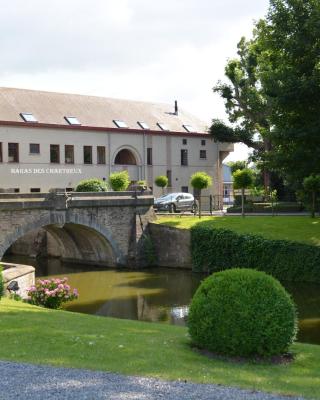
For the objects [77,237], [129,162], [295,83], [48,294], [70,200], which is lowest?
[48,294]

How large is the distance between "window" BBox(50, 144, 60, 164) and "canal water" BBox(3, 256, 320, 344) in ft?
39.4

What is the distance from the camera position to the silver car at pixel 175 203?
42.0 metres

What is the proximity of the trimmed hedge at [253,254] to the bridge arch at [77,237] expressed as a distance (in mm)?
4934

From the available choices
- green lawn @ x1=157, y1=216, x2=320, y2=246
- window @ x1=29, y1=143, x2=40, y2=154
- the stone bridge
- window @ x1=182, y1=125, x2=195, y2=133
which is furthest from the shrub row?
window @ x1=29, y1=143, x2=40, y2=154

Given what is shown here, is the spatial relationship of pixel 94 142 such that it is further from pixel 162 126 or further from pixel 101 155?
pixel 162 126

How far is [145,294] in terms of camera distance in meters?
25.3

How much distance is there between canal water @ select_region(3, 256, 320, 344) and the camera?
20.6m

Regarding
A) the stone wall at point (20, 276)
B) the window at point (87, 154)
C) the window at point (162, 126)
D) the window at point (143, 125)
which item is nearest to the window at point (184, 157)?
the window at point (162, 126)

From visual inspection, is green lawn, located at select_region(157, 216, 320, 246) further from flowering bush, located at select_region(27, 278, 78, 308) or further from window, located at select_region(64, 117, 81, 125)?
window, located at select_region(64, 117, 81, 125)

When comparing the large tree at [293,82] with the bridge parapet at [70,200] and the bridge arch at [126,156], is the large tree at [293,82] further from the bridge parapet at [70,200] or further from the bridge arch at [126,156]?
the bridge arch at [126,156]

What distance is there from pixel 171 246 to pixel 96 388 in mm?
25941

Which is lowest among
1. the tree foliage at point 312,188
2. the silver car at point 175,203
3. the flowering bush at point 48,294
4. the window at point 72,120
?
the flowering bush at point 48,294

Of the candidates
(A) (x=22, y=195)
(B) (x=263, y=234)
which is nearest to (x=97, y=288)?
(A) (x=22, y=195)

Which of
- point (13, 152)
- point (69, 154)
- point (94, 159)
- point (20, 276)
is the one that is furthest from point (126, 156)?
point (20, 276)
